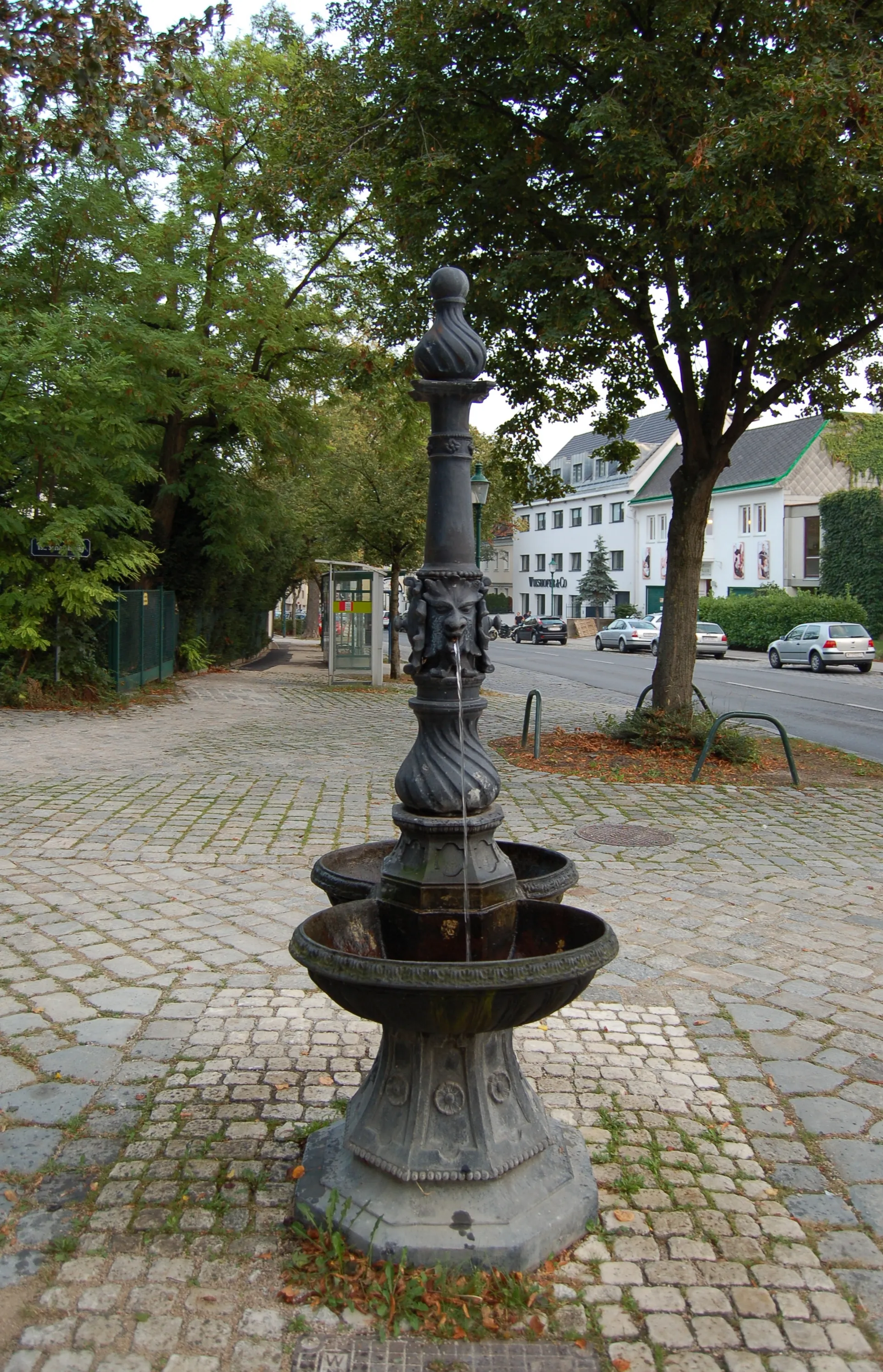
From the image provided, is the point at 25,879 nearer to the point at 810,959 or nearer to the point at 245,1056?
the point at 245,1056

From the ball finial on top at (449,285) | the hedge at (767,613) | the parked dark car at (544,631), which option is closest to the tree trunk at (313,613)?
the parked dark car at (544,631)

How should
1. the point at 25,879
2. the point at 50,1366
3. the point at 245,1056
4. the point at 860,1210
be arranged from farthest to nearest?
1. the point at 25,879
2. the point at 245,1056
3. the point at 860,1210
4. the point at 50,1366

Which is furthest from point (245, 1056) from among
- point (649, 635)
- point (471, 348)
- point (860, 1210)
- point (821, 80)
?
point (649, 635)

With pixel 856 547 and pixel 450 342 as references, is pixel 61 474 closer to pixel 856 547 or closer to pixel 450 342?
pixel 450 342

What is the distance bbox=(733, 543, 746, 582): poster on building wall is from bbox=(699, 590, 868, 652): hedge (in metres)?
4.09

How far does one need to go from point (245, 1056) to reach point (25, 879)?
9.93 ft

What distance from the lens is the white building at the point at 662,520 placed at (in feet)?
152

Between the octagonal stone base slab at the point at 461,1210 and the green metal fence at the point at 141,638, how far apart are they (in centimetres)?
1435

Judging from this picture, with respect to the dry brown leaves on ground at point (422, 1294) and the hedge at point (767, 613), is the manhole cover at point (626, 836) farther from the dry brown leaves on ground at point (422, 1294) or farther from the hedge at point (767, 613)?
the hedge at point (767, 613)

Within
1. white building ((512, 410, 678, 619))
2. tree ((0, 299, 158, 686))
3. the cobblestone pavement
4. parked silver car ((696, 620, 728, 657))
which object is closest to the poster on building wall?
white building ((512, 410, 678, 619))

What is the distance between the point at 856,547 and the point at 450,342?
39826mm

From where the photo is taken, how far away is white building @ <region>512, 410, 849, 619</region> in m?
46.3

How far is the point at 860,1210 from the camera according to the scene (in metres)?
3.15

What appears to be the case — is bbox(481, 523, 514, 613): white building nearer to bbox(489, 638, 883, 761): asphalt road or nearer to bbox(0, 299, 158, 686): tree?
bbox(489, 638, 883, 761): asphalt road
